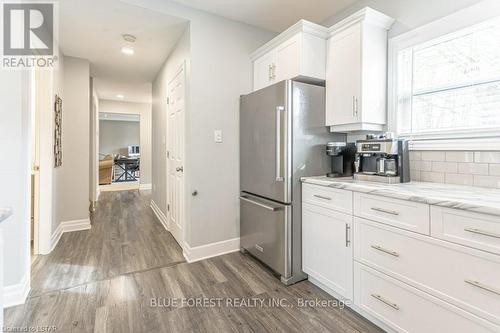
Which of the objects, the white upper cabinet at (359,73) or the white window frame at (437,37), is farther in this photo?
the white upper cabinet at (359,73)

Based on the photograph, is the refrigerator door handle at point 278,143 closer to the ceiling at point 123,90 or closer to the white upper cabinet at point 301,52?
the white upper cabinet at point 301,52

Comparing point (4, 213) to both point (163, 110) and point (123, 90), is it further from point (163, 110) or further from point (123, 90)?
point (123, 90)

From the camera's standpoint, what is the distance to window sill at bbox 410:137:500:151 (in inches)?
63.2

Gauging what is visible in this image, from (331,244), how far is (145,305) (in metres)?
1.48

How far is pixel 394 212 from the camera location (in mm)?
1479

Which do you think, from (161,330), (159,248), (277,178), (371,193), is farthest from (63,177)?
(371,193)

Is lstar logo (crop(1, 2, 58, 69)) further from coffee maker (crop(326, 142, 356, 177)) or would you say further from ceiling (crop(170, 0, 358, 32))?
coffee maker (crop(326, 142, 356, 177))

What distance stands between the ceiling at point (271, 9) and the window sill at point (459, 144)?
5.20 ft

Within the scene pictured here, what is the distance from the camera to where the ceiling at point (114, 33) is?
2.44 meters

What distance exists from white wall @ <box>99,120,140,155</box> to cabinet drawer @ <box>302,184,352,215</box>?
38.0 ft

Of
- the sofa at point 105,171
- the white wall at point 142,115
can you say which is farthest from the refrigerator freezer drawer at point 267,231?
the sofa at point 105,171

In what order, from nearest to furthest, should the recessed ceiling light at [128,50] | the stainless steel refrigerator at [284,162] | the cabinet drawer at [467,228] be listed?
the cabinet drawer at [467,228], the stainless steel refrigerator at [284,162], the recessed ceiling light at [128,50]

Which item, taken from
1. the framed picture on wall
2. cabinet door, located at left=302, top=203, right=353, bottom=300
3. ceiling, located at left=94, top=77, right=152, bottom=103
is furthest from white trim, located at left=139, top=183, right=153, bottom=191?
cabinet door, located at left=302, top=203, right=353, bottom=300

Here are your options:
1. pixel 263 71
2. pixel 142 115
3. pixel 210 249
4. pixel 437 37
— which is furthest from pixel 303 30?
pixel 142 115
